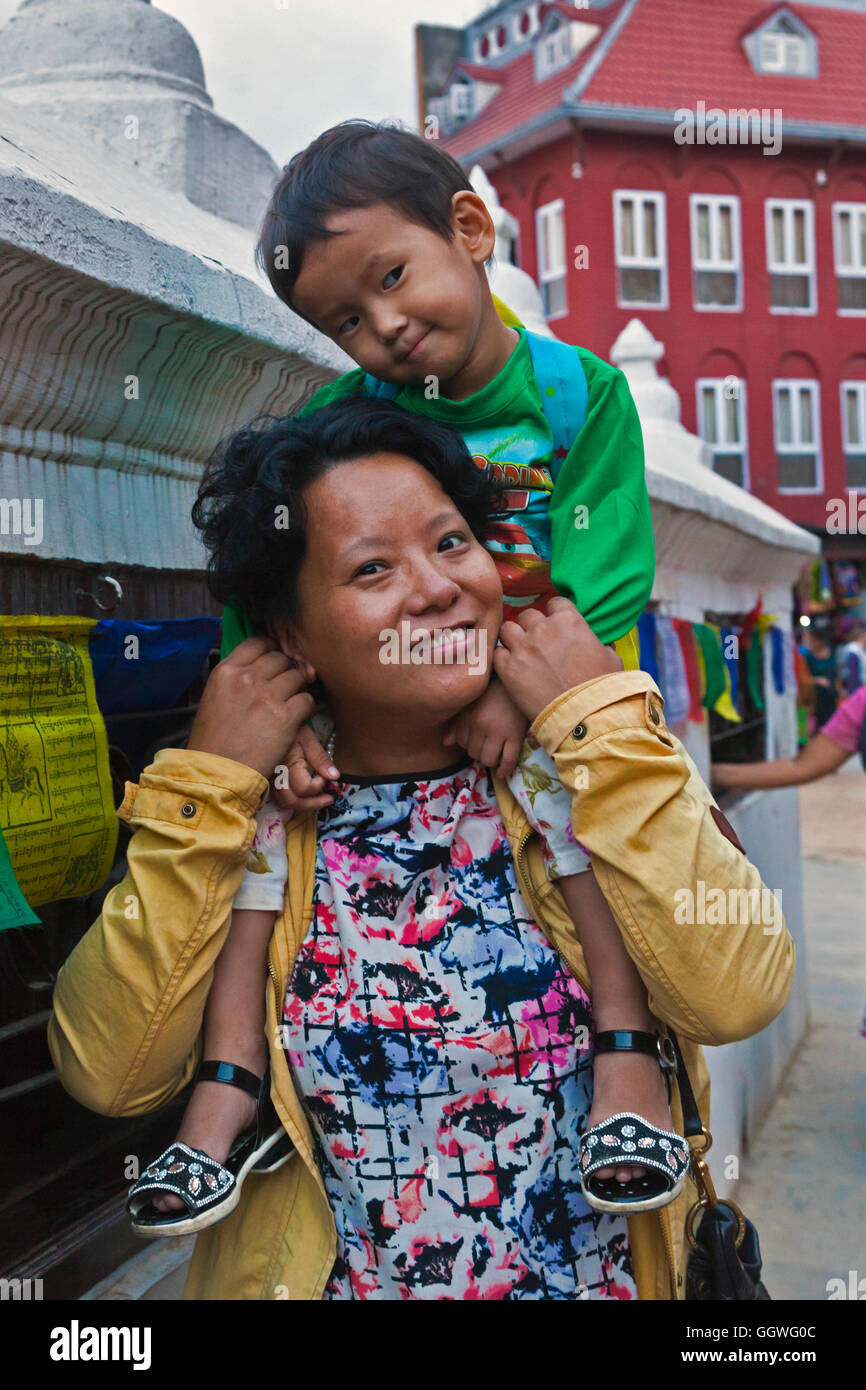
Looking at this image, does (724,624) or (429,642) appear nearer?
(429,642)

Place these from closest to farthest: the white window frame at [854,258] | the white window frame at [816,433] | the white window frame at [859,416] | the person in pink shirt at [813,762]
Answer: the person in pink shirt at [813,762]
the white window frame at [816,433]
the white window frame at [854,258]
the white window frame at [859,416]

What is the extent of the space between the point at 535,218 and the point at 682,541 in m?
18.2

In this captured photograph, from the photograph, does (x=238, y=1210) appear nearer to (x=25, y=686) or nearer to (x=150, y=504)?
(x=25, y=686)

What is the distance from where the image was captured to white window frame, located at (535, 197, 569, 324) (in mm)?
20875

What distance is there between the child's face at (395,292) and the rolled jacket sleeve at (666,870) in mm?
716

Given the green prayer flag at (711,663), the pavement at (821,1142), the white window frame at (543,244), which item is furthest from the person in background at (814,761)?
the white window frame at (543,244)

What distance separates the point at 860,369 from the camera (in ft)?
74.6

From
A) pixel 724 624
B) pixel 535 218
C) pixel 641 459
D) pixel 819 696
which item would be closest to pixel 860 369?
pixel 535 218

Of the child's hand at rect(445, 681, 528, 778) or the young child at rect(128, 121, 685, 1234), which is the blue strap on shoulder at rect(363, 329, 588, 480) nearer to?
the young child at rect(128, 121, 685, 1234)

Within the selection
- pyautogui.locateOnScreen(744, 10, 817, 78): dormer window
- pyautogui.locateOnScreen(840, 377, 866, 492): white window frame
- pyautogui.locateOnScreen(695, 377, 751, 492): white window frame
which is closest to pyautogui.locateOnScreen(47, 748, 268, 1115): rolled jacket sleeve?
pyautogui.locateOnScreen(695, 377, 751, 492): white window frame

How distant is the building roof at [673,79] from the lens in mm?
20438

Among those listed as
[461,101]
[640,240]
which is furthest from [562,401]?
[461,101]

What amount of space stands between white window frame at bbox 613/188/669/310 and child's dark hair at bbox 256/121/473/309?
19778mm

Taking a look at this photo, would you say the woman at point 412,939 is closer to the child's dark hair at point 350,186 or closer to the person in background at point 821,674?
the child's dark hair at point 350,186
